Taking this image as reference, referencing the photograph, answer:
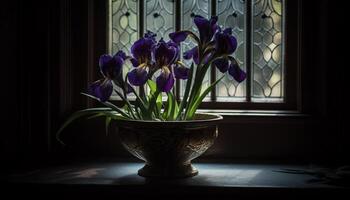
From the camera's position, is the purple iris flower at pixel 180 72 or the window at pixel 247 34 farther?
the window at pixel 247 34

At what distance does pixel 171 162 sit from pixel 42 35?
518 millimetres

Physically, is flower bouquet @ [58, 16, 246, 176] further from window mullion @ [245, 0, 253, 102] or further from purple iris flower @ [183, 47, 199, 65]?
window mullion @ [245, 0, 253, 102]

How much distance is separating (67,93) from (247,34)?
54cm

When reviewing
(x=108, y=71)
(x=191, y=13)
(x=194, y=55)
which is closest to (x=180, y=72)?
(x=194, y=55)

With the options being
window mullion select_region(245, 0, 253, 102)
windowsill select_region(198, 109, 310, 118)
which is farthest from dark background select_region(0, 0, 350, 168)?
window mullion select_region(245, 0, 253, 102)

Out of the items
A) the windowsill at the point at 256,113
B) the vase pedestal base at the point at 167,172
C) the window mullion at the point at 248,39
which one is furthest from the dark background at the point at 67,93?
the vase pedestal base at the point at 167,172

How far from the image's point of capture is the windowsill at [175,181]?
4.12ft

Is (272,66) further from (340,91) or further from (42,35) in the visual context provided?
(42,35)

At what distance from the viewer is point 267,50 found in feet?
5.24

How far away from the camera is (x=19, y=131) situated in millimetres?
1518

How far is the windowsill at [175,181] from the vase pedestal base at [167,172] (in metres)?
0.02

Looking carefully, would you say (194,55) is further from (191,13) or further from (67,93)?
(67,93)

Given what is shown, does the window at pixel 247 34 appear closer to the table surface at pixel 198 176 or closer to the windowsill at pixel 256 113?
the windowsill at pixel 256 113

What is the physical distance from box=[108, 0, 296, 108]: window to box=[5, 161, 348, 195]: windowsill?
243mm
